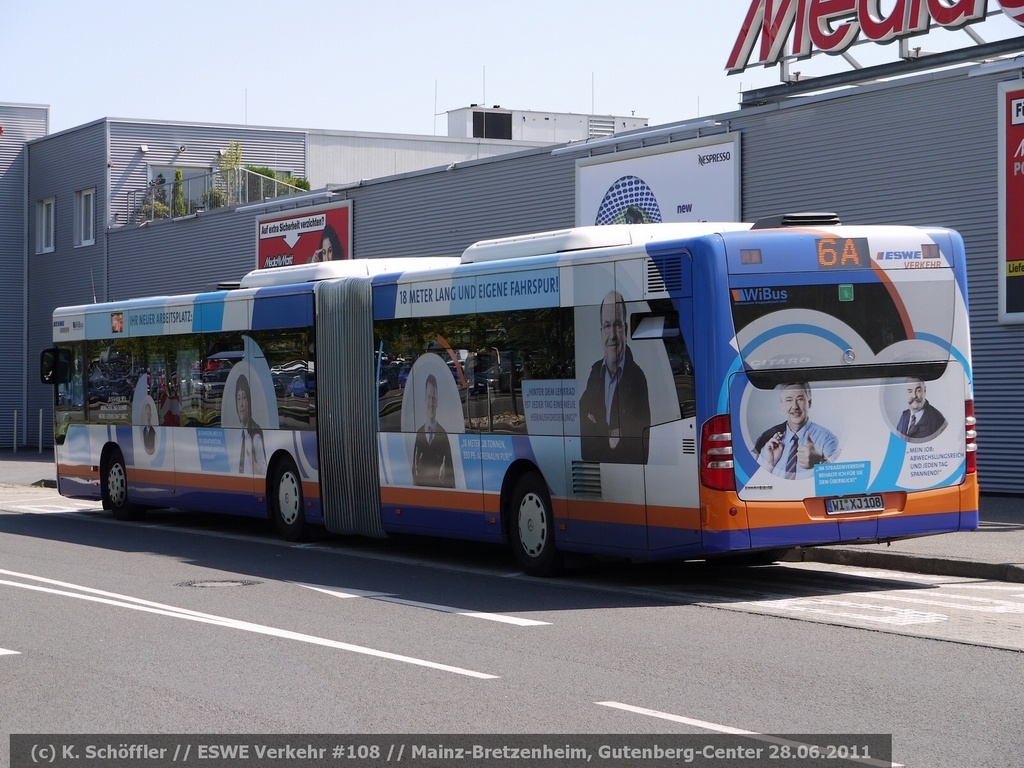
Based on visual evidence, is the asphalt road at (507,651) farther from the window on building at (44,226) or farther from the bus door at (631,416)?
the window on building at (44,226)

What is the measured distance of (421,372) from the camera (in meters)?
14.8

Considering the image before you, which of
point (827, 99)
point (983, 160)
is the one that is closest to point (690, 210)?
point (827, 99)

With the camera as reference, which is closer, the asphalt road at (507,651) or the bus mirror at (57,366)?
the asphalt road at (507,651)

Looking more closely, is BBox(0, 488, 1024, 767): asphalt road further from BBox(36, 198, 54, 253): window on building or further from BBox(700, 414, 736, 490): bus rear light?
BBox(36, 198, 54, 253): window on building

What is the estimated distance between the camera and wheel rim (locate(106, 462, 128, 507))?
20.8 metres

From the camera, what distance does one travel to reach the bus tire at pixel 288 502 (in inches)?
667

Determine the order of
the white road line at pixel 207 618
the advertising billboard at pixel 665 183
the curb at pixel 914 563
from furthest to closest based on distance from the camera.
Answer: the advertising billboard at pixel 665 183
the curb at pixel 914 563
the white road line at pixel 207 618

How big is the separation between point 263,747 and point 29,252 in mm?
43975

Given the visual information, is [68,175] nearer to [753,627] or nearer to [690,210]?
[690,210]

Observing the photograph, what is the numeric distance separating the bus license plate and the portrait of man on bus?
1.53 m

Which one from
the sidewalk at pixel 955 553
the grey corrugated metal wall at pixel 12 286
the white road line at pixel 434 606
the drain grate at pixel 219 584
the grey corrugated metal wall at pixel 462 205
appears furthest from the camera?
the grey corrugated metal wall at pixel 12 286

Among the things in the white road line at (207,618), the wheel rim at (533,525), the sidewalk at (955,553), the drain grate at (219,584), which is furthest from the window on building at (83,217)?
the wheel rim at (533,525)

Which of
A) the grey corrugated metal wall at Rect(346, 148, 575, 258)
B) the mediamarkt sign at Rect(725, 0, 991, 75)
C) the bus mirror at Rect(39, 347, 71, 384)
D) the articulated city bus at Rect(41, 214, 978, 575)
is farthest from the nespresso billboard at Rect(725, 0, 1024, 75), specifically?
the bus mirror at Rect(39, 347, 71, 384)

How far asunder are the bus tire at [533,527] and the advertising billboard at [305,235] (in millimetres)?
19994
